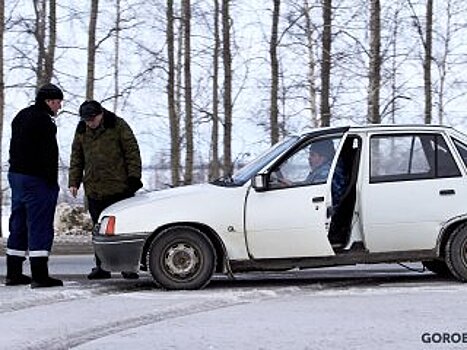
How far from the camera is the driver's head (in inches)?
318

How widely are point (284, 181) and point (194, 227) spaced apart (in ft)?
3.13

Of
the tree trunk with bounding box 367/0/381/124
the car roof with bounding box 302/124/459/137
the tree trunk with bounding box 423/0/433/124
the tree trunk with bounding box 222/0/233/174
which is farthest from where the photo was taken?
the tree trunk with bounding box 423/0/433/124

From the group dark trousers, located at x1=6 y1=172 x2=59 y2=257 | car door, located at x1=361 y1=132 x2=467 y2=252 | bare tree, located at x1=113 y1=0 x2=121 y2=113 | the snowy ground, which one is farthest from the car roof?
bare tree, located at x1=113 y1=0 x2=121 y2=113

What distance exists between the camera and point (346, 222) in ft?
26.1

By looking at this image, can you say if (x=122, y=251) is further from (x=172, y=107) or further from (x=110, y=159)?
(x=172, y=107)

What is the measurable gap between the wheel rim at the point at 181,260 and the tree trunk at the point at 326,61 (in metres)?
14.9

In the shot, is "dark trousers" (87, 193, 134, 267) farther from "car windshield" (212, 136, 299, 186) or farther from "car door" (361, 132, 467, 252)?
"car door" (361, 132, 467, 252)

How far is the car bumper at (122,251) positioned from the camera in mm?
7766

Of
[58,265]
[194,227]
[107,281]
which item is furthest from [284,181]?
[58,265]

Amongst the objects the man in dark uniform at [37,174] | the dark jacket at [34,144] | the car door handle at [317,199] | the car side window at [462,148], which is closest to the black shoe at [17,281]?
the man in dark uniform at [37,174]

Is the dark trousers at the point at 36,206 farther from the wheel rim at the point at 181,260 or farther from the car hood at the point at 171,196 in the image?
the wheel rim at the point at 181,260

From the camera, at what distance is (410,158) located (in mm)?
8156

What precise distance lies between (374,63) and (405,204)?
12.4 m

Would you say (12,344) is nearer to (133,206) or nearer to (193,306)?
(193,306)
